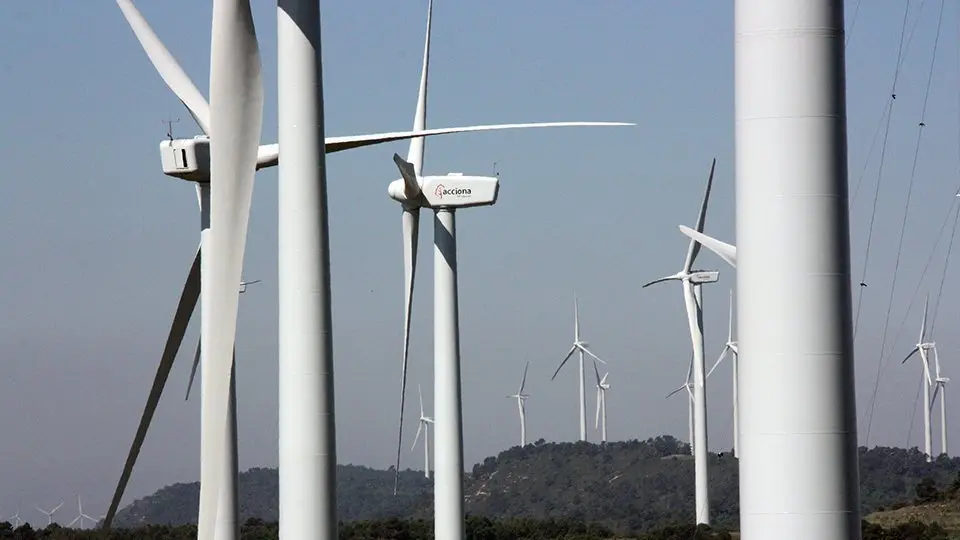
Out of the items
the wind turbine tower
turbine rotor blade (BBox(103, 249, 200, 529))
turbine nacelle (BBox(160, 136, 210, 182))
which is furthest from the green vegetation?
the wind turbine tower

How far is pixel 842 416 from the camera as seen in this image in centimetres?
2011

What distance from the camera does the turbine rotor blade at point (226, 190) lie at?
3250cm

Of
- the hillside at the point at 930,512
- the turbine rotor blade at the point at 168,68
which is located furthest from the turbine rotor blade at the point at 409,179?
the hillside at the point at 930,512

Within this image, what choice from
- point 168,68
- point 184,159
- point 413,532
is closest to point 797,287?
point 168,68

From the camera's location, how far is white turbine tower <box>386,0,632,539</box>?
220ft

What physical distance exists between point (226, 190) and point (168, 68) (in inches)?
832

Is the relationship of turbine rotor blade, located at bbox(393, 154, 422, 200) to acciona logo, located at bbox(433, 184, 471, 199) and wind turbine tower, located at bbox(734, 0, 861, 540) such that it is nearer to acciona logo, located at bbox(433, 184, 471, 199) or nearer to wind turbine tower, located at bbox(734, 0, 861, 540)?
acciona logo, located at bbox(433, 184, 471, 199)

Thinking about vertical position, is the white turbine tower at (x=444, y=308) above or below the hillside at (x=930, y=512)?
above

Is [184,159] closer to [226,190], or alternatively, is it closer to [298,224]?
[298,224]

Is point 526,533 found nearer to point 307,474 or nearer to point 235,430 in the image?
point 235,430

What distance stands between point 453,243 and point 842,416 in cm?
4946

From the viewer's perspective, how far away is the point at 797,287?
2005 centimetres

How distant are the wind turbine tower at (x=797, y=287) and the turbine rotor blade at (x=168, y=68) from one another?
1400 inches

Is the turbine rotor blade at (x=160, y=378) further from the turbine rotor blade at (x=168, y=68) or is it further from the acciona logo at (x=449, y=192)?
the acciona logo at (x=449, y=192)
